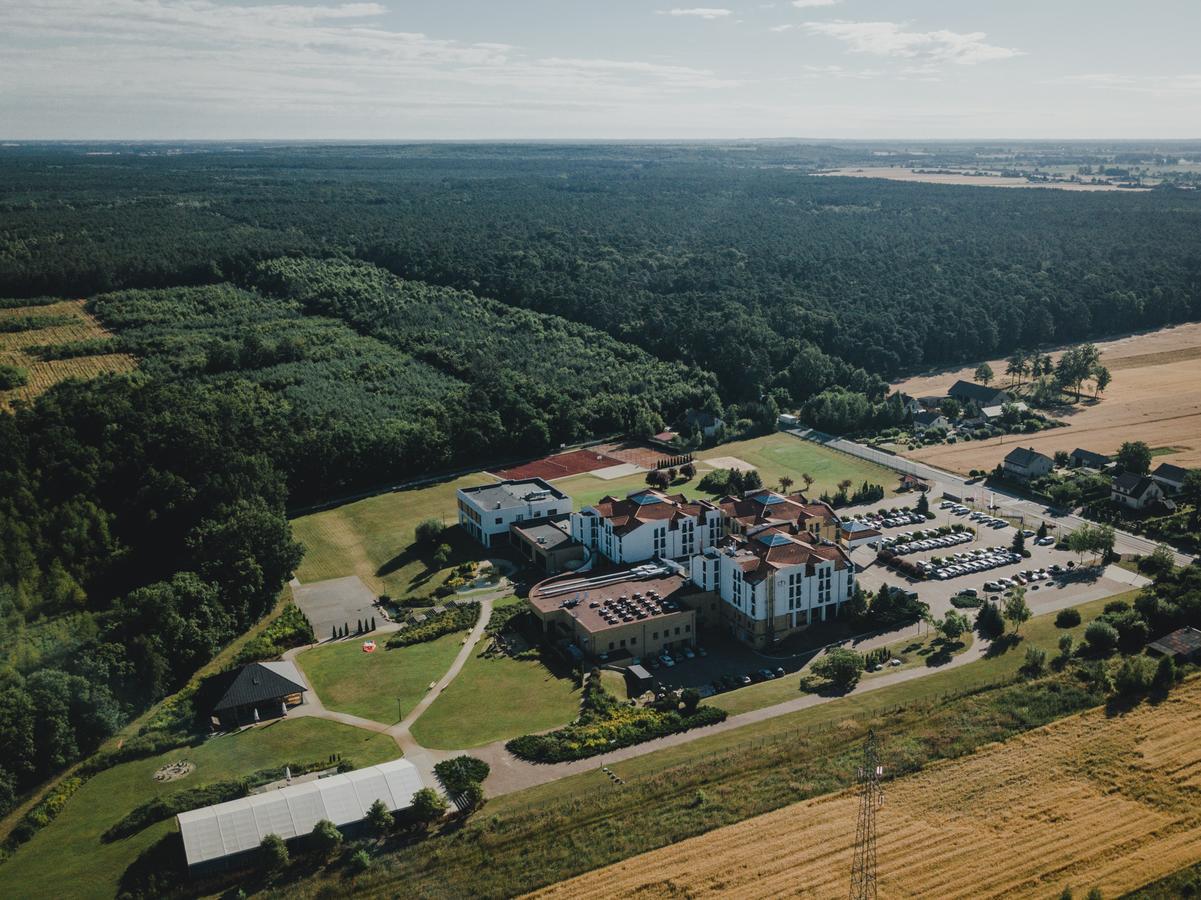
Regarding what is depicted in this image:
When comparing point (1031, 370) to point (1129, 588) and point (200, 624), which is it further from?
point (200, 624)

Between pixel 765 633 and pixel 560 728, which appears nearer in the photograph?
pixel 560 728

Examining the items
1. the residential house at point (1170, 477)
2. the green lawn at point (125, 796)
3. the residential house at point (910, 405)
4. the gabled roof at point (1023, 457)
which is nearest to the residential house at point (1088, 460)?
the gabled roof at point (1023, 457)

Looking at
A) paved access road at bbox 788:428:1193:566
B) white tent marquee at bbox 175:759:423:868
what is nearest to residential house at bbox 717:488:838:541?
paved access road at bbox 788:428:1193:566

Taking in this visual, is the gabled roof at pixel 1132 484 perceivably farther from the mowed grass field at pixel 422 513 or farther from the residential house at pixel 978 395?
the residential house at pixel 978 395

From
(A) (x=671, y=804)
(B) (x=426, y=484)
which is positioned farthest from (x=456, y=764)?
(B) (x=426, y=484)

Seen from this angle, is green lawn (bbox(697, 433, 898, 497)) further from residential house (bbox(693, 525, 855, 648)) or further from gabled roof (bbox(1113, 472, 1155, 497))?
residential house (bbox(693, 525, 855, 648))

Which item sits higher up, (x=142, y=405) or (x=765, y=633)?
Result: (x=142, y=405)

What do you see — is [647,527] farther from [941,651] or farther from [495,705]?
[941,651]

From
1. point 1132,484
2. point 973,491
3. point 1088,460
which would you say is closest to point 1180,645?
point 1132,484

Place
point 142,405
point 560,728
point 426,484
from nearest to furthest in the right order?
point 560,728 < point 142,405 < point 426,484
